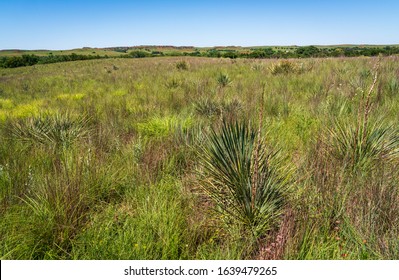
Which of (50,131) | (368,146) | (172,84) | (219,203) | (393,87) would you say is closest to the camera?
(219,203)

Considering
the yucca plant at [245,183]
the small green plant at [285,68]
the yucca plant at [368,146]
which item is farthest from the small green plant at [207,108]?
the small green plant at [285,68]

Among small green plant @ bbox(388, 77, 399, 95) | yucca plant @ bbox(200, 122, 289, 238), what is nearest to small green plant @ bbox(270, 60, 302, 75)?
small green plant @ bbox(388, 77, 399, 95)

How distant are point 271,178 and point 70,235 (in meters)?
1.60

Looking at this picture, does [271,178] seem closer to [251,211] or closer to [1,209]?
[251,211]

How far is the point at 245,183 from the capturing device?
1.90m

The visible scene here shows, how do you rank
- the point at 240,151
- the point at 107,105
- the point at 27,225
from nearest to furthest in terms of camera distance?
the point at 27,225
the point at 240,151
the point at 107,105

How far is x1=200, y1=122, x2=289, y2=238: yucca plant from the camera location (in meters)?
1.88

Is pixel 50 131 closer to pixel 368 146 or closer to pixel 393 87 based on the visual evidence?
pixel 368 146

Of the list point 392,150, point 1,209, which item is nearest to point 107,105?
point 1,209

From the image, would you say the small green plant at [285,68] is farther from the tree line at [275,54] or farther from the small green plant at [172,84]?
the small green plant at [172,84]

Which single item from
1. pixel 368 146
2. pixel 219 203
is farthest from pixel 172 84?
pixel 219 203

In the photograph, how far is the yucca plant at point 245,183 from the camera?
188 centimetres

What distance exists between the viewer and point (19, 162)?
273 cm

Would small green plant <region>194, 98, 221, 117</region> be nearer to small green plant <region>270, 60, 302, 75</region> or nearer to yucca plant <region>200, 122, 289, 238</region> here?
Answer: yucca plant <region>200, 122, 289, 238</region>
